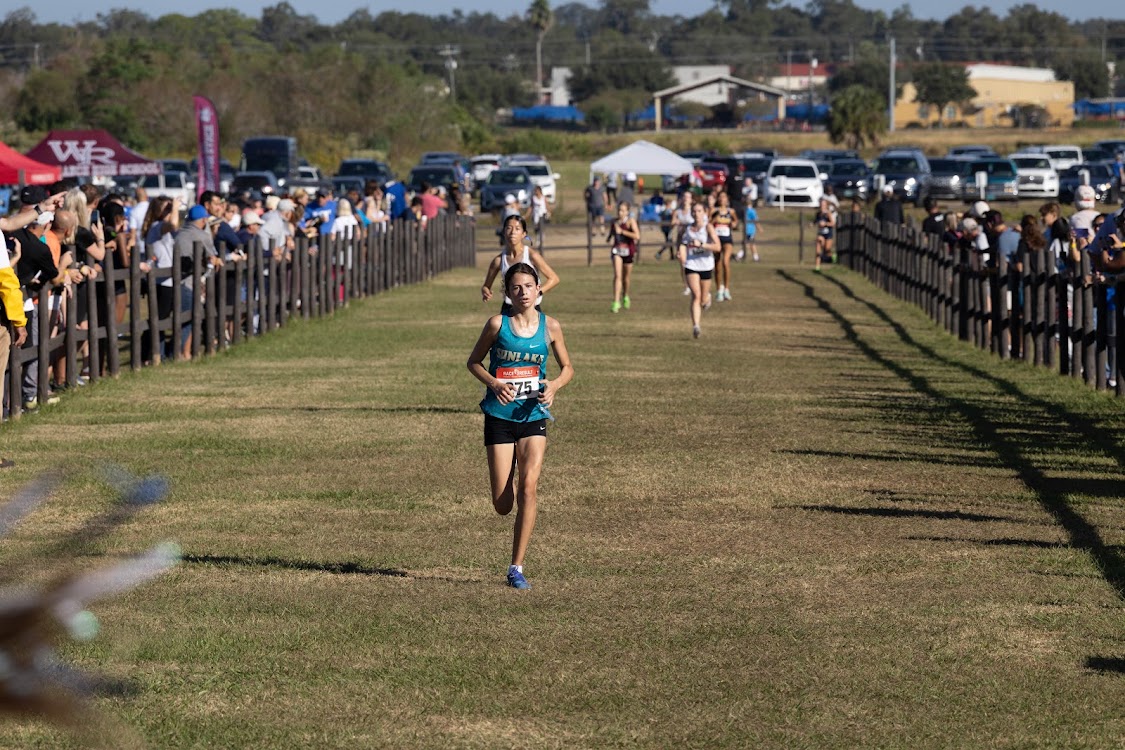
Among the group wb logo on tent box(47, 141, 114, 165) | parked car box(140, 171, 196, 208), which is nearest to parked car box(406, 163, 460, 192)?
parked car box(140, 171, 196, 208)

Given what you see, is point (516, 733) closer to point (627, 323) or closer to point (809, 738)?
point (809, 738)

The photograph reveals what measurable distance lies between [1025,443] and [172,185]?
41061mm

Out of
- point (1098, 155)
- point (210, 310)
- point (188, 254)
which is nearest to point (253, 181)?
point (210, 310)

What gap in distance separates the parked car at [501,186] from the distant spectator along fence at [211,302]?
23800mm

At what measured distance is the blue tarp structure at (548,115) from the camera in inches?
5743

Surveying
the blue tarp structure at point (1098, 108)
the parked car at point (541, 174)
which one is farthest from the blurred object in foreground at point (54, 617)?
the blue tarp structure at point (1098, 108)

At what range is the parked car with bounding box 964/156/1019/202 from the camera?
57.8m

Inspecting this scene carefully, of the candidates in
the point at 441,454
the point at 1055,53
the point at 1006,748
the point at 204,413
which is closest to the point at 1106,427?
the point at 441,454

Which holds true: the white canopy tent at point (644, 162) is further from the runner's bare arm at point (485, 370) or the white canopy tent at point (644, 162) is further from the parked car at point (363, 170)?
the runner's bare arm at point (485, 370)

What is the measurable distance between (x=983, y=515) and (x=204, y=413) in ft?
22.5

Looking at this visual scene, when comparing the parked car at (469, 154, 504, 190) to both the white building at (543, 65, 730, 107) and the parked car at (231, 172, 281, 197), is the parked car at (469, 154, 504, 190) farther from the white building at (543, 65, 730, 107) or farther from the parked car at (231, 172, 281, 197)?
the white building at (543, 65, 730, 107)

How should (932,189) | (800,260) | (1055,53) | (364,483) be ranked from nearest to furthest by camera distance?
(364,483), (800,260), (932,189), (1055,53)

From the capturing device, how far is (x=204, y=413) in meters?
14.0

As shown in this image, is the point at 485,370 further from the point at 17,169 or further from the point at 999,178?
the point at 999,178
